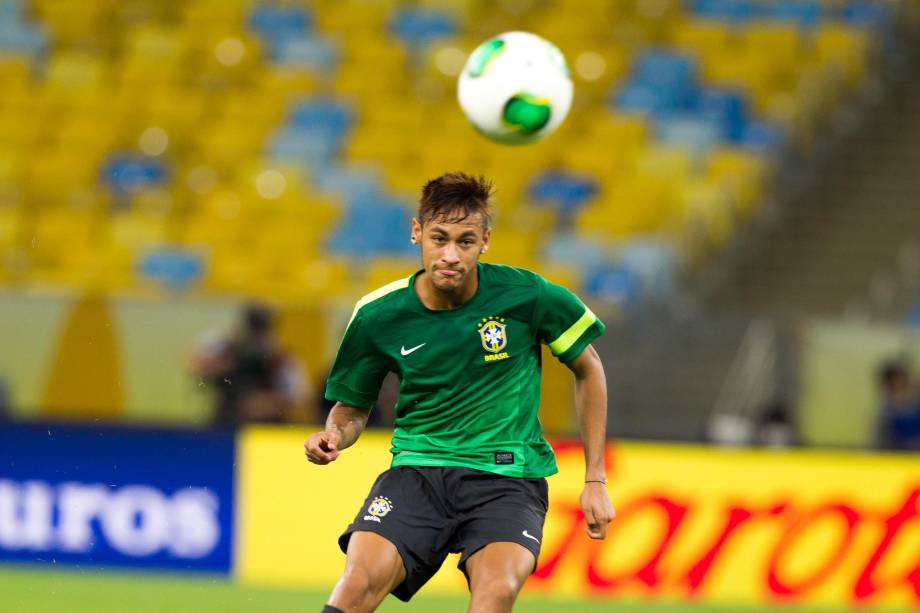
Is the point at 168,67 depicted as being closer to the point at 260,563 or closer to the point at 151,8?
the point at 151,8

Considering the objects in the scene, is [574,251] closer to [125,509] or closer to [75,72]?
[125,509]

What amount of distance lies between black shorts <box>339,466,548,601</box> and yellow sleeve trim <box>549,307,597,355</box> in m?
0.45

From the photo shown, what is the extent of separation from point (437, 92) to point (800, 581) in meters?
8.30

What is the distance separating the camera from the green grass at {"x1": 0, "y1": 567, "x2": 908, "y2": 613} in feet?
33.4

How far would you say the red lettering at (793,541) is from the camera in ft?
36.9

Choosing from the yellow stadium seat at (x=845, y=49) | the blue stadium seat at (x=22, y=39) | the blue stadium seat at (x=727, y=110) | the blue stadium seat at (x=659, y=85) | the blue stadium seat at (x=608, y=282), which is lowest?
the blue stadium seat at (x=608, y=282)

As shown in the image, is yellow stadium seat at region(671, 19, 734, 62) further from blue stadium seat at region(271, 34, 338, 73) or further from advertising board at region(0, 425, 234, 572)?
advertising board at region(0, 425, 234, 572)

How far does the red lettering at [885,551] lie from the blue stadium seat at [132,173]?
866 cm

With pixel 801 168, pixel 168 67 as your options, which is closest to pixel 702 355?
pixel 801 168

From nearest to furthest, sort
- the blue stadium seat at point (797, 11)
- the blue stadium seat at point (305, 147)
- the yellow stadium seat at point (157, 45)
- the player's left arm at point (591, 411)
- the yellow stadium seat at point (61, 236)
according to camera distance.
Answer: the player's left arm at point (591, 411) < the yellow stadium seat at point (61, 236) < the blue stadium seat at point (305, 147) < the blue stadium seat at point (797, 11) < the yellow stadium seat at point (157, 45)

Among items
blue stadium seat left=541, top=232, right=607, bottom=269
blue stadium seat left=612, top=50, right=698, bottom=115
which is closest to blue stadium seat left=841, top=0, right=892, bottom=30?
blue stadium seat left=612, top=50, right=698, bottom=115

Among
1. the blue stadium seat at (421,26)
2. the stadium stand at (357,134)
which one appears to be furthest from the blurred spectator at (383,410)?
the blue stadium seat at (421,26)

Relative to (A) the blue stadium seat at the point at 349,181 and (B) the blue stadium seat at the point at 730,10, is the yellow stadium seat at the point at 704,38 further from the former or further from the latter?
(A) the blue stadium seat at the point at 349,181

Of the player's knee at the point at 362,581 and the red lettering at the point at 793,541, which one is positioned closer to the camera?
the player's knee at the point at 362,581
